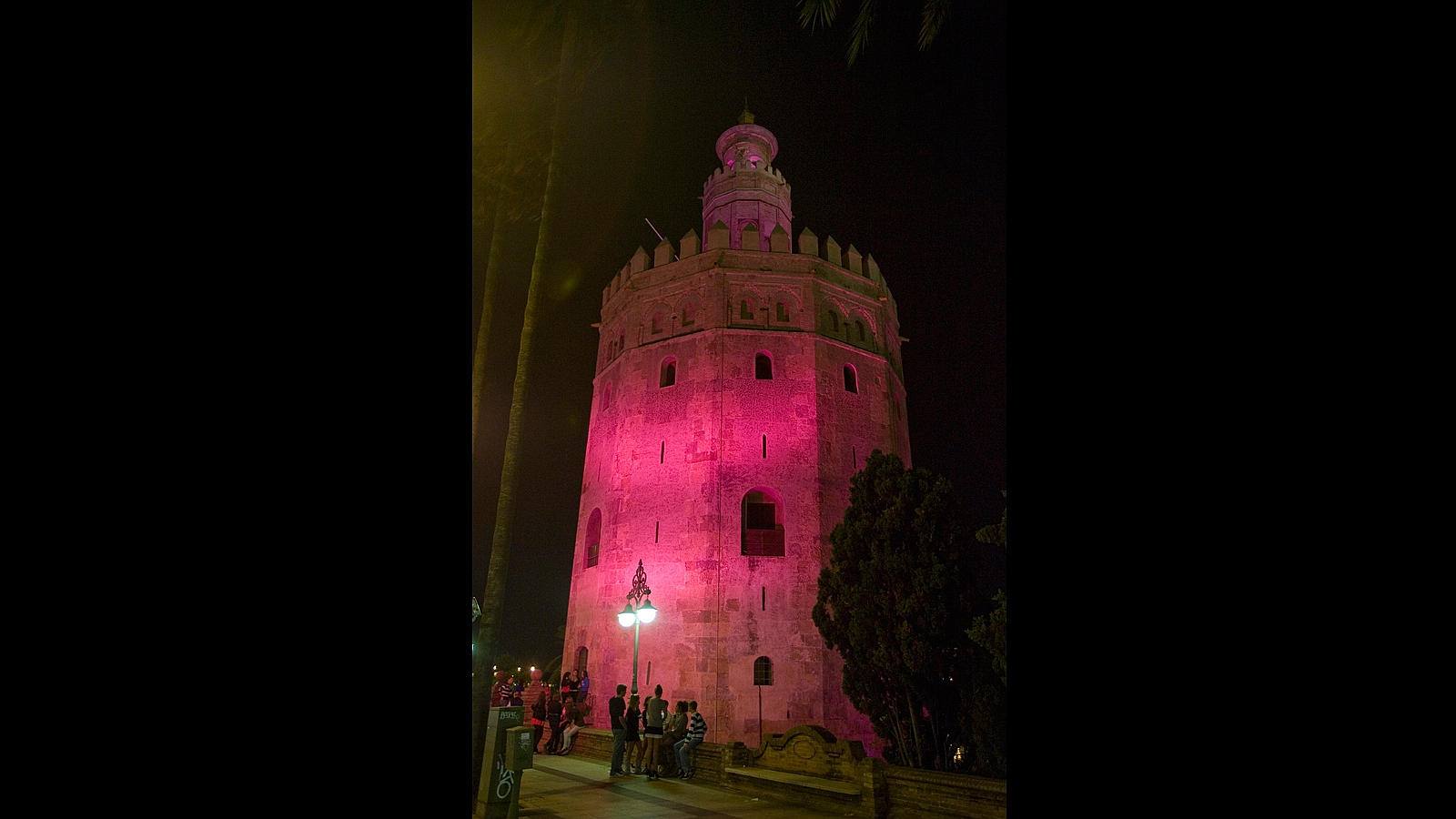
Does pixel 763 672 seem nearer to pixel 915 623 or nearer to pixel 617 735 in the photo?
pixel 915 623

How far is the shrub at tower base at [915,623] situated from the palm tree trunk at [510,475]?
7472 millimetres

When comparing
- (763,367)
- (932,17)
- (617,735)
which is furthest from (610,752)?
(932,17)

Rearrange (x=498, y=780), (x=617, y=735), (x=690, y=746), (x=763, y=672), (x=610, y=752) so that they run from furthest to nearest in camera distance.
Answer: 1. (x=763, y=672)
2. (x=610, y=752)
3. (x=617, y=735)
4. (x=690, y=746)
5. (x=498, y=780)

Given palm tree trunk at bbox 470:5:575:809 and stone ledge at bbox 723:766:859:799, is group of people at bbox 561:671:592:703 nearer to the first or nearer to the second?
stone ledge at bbox 723:766:859:799

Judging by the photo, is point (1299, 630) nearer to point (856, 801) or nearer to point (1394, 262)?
point (1394, 262)

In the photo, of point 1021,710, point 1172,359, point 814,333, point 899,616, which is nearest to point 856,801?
point 899,616

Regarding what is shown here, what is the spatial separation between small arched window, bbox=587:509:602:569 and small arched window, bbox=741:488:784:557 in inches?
201

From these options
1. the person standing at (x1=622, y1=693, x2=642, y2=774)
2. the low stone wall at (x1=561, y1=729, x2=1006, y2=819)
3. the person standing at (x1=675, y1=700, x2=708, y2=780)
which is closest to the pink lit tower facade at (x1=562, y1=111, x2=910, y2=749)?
the person standing at (x1=622, y1=693, x2=642, y2=774)

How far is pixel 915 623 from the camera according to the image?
1452 centimetres

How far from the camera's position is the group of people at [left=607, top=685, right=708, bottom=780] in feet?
44.2

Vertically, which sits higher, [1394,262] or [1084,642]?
[1394,262]

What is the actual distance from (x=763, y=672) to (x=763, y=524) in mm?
4109
